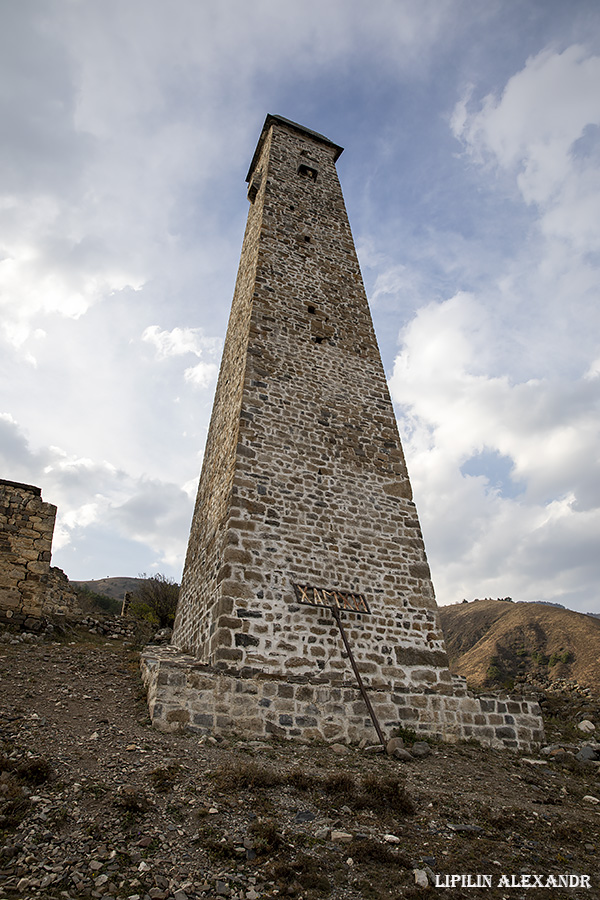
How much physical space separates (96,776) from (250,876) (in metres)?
1.95

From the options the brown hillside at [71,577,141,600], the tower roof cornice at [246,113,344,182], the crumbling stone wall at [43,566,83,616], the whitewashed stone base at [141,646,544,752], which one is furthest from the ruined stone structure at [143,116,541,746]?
the brown hillside at [71,577,141,600]

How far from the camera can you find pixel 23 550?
10859mm

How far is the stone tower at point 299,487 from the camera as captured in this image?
8.29m

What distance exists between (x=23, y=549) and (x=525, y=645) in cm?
2571

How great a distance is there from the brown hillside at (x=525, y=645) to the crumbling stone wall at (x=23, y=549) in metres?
14.7

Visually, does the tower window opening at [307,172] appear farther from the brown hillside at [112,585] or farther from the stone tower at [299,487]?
the brown hillside at [112,585]

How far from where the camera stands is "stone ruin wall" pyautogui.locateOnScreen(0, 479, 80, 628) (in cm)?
1055

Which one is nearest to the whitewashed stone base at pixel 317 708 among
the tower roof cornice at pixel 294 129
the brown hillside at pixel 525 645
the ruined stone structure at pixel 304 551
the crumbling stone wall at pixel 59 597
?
the ruined stone structure at pixel 304 551

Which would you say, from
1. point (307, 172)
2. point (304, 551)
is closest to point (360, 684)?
point (304, 551)

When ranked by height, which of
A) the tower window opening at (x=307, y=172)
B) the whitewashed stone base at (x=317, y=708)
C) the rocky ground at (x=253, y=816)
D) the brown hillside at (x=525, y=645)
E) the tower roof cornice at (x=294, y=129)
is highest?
the tower roof cornice at (x=294, y=129)

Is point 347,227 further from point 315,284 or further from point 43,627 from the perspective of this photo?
point 43,627

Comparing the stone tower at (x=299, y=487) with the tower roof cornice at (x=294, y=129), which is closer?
the stone tower at (x=299, y=487)

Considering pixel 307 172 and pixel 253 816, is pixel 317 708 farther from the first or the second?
pixel 307 172

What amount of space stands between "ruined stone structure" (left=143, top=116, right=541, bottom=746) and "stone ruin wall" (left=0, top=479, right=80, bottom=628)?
3.05 metres
